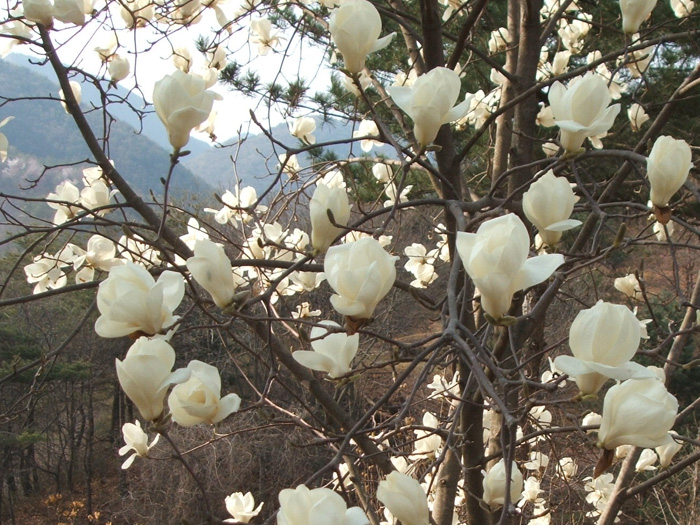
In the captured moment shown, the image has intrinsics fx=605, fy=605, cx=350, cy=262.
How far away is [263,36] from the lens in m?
1.88

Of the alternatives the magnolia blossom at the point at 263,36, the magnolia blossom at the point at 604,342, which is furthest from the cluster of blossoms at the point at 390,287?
the magnolia blossom at the point at 263,36

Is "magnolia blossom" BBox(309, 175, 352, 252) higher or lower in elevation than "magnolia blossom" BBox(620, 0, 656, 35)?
lower

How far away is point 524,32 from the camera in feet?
4.83

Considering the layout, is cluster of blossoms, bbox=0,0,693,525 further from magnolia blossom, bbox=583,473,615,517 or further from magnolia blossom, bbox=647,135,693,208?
magnolia blossom, bbox=583,473,615,517

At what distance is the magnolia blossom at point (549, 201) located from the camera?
2.27ft

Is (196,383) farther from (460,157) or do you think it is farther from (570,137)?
(460,157)

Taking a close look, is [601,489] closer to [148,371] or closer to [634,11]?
[634,11]

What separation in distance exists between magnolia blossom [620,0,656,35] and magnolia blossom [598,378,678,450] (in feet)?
2.23

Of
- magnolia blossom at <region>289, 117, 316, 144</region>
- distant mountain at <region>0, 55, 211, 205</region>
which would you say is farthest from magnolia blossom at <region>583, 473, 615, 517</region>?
distant mountain at <region>0, 55, 211, 205</region>

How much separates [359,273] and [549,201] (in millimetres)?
276

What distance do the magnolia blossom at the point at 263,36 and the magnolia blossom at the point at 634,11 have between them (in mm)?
1182

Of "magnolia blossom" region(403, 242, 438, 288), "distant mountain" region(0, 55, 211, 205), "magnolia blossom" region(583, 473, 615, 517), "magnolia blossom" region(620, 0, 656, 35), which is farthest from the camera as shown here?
"distant mountain" region(0, 55, 211, 205)

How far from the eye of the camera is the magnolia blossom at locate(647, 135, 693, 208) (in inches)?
27.3

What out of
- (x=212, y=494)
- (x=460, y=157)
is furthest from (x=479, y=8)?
(x=212, y=494)
